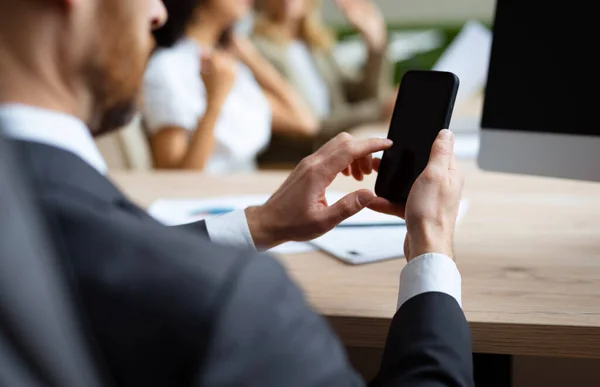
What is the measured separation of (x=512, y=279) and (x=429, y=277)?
0.71ft

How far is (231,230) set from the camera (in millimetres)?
884

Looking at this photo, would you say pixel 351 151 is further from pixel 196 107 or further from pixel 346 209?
pixel 196 107

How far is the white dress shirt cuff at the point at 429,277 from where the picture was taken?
0.60 m

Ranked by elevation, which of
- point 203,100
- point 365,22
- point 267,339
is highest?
point 267,339

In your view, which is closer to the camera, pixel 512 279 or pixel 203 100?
pixel 512 279

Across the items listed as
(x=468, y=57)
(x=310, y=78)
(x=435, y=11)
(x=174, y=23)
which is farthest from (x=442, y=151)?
(x=435, y=11)

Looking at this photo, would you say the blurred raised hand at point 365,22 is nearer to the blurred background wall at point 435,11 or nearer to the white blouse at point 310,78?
the white blouse at point 310,78

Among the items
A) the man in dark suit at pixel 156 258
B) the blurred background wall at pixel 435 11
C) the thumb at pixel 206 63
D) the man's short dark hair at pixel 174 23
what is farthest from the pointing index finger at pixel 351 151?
the blurred background wall at pixel 435 11

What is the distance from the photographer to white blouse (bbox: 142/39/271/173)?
6.06 ft

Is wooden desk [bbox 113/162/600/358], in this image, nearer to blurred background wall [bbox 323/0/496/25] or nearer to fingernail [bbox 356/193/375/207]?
fingernail [bbox 356/193/375/207]

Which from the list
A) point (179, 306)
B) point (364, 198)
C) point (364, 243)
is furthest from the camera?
point (364, 243)

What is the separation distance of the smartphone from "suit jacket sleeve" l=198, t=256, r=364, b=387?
1.32ft

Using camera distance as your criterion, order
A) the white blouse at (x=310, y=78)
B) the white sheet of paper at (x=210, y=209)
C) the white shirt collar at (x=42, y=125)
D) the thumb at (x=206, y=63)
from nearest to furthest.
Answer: the white shirt collar at (x=42, y=125)
the white sheet of paper at (x=210, y=209)
the thumb at (x=206, y=63)
the white blouse at (x=310, y=78)

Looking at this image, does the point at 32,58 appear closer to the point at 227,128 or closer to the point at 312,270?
the point at 312,270
